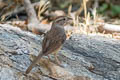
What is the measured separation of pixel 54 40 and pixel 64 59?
1.34ft

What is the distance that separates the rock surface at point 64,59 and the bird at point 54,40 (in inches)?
9.6

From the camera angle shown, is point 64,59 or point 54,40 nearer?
point 54,40

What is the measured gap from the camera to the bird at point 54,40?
4266mm

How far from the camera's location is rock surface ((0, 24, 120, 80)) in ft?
14.3

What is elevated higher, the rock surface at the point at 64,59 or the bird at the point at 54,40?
the bird at the point at 54,40

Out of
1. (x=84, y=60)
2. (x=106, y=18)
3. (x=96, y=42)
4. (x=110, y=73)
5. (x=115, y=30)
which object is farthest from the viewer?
(x=106, y=18)

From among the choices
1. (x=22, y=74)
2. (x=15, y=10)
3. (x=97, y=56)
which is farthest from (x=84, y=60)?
(x=15, y=10)

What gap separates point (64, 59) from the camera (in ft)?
15.8

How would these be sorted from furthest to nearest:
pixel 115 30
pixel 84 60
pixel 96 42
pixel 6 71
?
pixel 115 30 → pixel 96 42 → pixel 84 60 → pixel 6 71

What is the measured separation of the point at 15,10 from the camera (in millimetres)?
8594

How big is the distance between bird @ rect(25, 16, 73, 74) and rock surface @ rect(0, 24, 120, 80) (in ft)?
0.80

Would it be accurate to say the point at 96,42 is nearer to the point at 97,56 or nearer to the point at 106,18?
the point at 97,56

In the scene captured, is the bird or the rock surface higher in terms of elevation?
the bird

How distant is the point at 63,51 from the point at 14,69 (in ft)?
3.61
